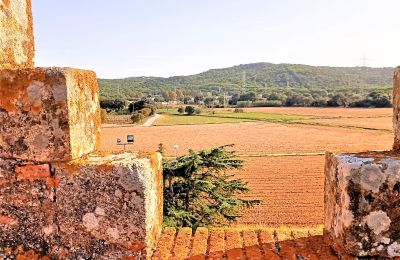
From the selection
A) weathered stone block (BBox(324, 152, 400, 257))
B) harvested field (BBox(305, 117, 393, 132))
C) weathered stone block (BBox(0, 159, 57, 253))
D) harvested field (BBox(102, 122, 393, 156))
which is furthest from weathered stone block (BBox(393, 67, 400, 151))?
harvested field (BBox(305, 117, 393, 132))

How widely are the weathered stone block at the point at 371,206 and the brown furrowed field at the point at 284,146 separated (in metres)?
0.74

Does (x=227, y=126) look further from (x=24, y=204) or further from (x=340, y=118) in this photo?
(x=24, y=204)

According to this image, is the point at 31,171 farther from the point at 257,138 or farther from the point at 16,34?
the point at 257,138

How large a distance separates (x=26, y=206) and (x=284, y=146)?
43.5 m

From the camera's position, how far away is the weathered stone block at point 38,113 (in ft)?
8.63

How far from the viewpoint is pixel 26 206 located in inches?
108

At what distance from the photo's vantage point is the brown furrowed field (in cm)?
1902

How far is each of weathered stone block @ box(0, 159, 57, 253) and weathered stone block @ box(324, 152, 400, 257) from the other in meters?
1.88

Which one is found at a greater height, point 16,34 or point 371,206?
point 16,34

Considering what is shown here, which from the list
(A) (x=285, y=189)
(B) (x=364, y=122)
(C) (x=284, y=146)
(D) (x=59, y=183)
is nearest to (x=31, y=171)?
(D) (x=59, y=183)

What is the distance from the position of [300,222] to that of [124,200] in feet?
49.9

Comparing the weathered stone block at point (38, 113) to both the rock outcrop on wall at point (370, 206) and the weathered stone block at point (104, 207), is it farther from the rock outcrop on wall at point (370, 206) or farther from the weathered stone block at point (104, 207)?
the rock outcrop on wall at point (370, 206)

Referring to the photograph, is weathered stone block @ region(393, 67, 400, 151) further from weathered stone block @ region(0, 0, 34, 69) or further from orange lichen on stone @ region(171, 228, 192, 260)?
weathered stone block @ region(0, 0, 34, 69)

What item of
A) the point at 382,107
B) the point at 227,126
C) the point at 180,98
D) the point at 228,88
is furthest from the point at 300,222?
the point at 228,88
